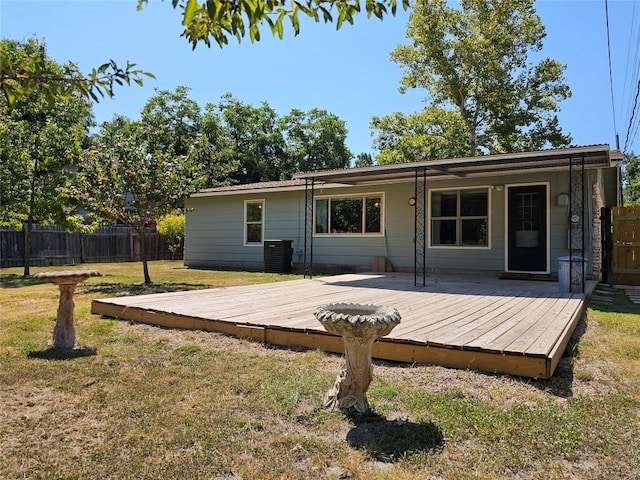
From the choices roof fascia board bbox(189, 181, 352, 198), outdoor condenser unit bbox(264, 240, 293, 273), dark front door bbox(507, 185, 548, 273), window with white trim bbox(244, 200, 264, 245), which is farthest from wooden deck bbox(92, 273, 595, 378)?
window with white trim bbox(244, 200, 264, 245)

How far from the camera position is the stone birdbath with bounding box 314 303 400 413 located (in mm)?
2424

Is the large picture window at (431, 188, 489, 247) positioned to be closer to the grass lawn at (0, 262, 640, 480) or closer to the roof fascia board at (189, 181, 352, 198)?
the roof fascia board at (189, 181, 352, 198)

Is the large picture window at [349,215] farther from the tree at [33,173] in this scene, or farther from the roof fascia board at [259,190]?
the tree at [33,173]

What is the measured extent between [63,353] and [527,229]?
28.4 ft

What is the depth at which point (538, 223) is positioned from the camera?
9.30 meters

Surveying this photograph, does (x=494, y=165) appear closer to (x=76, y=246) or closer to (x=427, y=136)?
(x=427, y=136)

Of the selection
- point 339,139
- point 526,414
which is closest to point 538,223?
point 526,414

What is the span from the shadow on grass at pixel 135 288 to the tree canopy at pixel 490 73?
14.0m

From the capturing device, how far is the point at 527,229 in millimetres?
9461

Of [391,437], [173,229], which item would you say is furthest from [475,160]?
[173,229]

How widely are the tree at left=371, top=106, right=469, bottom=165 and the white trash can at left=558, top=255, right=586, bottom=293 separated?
13.0 meters

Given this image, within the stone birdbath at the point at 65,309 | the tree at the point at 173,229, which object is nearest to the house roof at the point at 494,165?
the stone birdbath at the point at 65,309

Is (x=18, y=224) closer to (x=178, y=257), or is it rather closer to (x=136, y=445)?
(x=178, y=257)

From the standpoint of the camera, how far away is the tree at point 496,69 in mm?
18266
